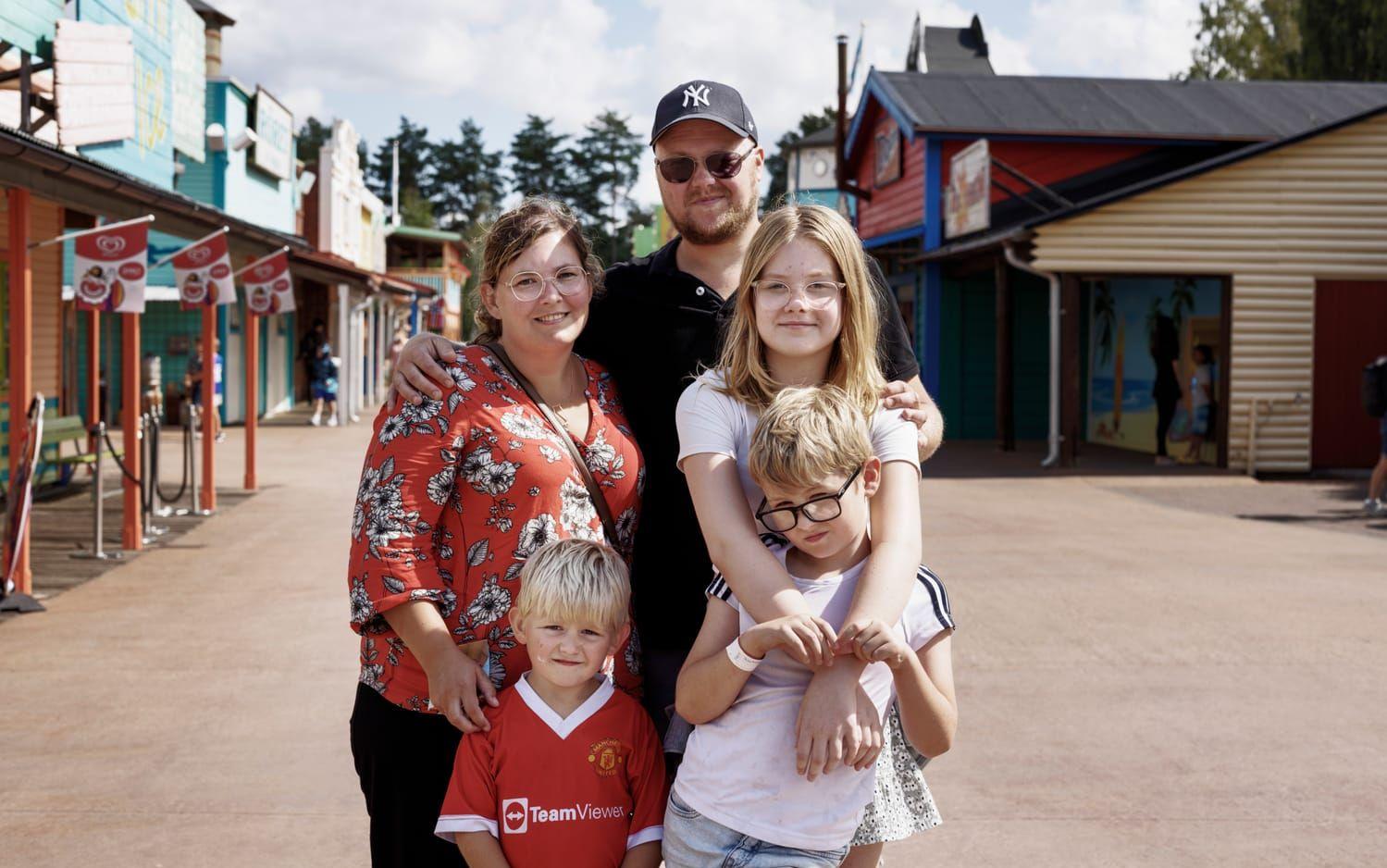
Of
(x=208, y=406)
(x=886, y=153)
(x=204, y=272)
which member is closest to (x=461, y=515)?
(x=204, y=272)

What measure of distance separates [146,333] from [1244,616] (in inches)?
862

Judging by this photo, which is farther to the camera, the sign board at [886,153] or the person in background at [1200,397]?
the sign board at [886,153]

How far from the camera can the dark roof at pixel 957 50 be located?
32.6 metres

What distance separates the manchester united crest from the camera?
9.06 ft

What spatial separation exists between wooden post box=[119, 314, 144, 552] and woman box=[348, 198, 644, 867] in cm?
854

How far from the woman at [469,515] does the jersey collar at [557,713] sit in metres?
0.09

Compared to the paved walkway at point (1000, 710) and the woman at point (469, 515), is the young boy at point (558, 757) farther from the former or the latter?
the paved walkway at point (1000, 710)

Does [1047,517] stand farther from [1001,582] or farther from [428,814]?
[428,814]

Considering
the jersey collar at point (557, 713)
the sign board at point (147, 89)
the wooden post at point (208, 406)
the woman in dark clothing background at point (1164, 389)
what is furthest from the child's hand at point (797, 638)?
the woman in dark clothing background at point (1164, 389)

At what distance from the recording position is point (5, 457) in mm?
14148

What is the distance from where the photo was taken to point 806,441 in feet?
8.14

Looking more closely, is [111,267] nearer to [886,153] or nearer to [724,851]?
[724,851]

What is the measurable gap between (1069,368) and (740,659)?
15.5 metres

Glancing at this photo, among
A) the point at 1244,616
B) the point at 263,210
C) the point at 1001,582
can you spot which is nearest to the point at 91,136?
the point at 1001,582
